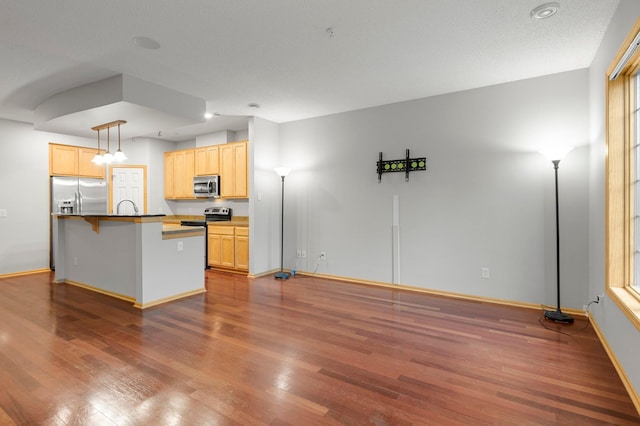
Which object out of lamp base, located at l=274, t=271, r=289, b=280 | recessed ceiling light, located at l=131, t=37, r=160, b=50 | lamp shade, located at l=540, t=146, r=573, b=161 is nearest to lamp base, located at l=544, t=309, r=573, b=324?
lamp shade, located at l=540, t=146, r=573, b=161

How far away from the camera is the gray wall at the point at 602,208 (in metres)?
2.19

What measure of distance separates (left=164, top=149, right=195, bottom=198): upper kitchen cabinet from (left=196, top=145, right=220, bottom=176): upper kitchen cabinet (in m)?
0.19

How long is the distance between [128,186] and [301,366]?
20.8 feet

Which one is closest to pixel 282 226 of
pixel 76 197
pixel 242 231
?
pixel 242 231

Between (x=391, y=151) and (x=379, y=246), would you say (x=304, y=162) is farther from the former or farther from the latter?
(x=379, y=246)

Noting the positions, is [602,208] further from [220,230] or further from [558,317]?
[220,230]

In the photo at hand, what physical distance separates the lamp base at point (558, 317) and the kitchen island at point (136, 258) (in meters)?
4.19

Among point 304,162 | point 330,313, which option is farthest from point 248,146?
point 330,313

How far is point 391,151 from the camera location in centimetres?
491

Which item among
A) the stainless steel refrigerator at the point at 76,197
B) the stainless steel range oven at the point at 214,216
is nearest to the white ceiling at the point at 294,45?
the stainless steel refrigerator at the point at 76,197

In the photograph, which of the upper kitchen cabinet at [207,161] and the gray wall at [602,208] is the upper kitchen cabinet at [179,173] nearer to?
the upper kitchen cabinet at [207,161]

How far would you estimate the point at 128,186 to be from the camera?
7184mm

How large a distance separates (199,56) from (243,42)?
1.93ft

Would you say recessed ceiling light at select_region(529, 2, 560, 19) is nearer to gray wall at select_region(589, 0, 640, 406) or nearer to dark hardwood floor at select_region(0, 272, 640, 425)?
gray wall at select_region(589, 0, 640, 406)
